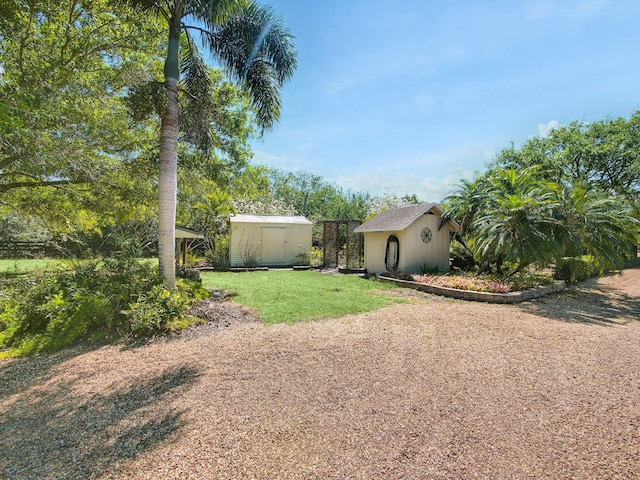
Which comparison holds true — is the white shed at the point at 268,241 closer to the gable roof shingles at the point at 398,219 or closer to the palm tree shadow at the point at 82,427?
the gable roof shingles at the point at 398,219

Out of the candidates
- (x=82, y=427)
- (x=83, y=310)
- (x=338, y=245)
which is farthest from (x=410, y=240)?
(x=82, y=427)

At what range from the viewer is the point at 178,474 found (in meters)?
2.29

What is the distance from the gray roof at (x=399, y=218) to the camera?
1268cm

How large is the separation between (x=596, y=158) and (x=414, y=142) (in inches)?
524

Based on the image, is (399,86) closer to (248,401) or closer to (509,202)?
(509,202)

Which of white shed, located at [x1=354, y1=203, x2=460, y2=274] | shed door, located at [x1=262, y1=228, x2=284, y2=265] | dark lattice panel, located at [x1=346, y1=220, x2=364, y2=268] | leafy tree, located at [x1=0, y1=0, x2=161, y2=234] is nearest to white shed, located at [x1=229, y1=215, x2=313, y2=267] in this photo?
shed door, located at [x1=262, y1=228, x2=284, y2=265]

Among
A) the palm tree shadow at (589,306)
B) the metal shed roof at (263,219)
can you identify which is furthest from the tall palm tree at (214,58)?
the metal shed roof at (263,219)

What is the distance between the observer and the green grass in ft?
23.0

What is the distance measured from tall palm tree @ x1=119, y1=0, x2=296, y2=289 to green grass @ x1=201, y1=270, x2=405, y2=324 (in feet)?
7.62

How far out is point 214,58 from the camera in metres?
7.96

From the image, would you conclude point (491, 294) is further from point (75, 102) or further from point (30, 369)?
point (75, 102)

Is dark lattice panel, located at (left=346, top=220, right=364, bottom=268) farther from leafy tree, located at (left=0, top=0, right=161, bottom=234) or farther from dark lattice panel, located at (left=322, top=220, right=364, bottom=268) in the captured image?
leafy tree, located at (left=0, top=0, right=161, bottom=234)

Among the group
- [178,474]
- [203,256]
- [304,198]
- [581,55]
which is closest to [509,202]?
[581,55]

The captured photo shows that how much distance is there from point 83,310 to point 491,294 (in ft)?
30.9
